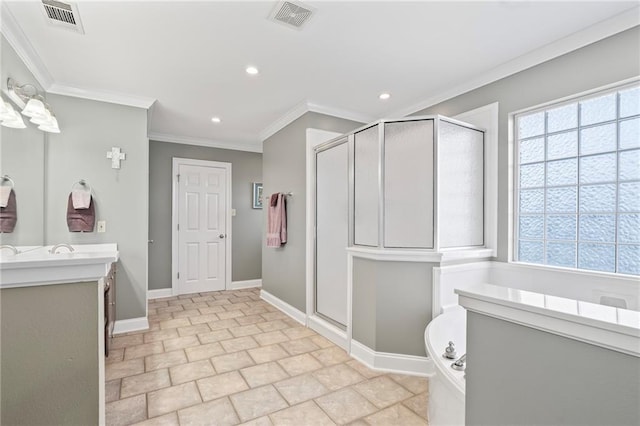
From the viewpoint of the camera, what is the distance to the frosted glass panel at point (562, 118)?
234 cm

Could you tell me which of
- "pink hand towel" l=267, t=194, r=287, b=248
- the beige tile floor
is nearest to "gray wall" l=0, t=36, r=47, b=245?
the beige tile floor

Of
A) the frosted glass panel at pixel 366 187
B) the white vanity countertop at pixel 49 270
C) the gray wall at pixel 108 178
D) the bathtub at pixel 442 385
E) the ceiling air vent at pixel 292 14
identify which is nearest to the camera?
the white vanity countertop at pixel 49 270

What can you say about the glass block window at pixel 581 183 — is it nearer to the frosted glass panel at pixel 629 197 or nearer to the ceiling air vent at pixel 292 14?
the frosted glass panel at pixel 629 197

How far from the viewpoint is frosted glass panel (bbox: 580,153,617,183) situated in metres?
2.13

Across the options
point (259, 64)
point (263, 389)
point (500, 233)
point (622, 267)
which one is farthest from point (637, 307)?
point (259, 64)

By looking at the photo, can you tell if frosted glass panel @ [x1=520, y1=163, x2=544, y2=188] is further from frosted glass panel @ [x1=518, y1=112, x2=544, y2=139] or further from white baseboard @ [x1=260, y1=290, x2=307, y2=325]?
white baseboard @ [x1=260, y1=290, x2=307, y2=325]

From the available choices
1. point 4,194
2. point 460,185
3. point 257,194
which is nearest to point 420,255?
point 460,185

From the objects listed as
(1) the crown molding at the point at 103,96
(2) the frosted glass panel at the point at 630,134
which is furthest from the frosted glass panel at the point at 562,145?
(1) the crown molding at the point at 103,96

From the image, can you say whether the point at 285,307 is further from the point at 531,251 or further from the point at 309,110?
the point at 531,251

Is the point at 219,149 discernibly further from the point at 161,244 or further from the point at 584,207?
the point at 584,207

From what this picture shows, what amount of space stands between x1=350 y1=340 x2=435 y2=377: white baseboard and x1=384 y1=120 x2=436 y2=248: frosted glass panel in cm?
90

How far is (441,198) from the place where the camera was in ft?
8.09

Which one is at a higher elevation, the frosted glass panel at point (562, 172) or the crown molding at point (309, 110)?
the crown molding at point (309, 110)

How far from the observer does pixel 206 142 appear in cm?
516
